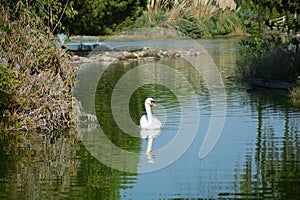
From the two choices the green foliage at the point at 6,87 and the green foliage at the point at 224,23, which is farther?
the green foliage at the point at 224,23

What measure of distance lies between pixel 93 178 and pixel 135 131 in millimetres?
4718

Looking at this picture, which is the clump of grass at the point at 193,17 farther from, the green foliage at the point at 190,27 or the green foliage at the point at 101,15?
the green foliage at the point at 101,15

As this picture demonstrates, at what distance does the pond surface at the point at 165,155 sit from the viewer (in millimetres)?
9745

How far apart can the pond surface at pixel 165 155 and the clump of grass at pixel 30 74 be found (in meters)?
0.44

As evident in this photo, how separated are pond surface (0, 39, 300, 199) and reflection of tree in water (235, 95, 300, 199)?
12mm

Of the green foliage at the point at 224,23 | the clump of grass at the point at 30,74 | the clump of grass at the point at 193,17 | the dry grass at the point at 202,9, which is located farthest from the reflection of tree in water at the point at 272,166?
the green foliage at the point at 224,23

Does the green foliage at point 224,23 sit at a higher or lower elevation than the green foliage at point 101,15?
lower

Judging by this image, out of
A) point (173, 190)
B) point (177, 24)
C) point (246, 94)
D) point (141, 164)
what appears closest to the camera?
point (173, 190)

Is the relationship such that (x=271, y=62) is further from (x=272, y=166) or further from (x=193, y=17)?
(x=193, y=17)

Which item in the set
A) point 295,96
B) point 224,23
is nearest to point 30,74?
point 295,96

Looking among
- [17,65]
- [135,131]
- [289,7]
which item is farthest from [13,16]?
[289,7]

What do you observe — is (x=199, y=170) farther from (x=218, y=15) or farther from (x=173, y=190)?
(x=218, y=15)

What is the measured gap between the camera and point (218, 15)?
197ft

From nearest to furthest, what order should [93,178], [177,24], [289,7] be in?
[93,178]
[289,7]
[177,24]
